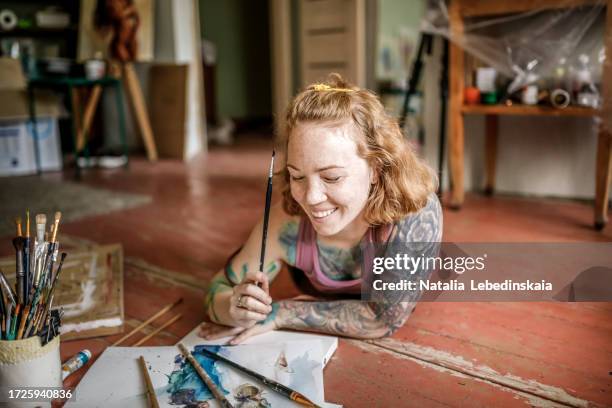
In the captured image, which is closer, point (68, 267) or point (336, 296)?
point (336, 296)

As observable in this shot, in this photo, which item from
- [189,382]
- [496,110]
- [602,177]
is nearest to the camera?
[189,382]

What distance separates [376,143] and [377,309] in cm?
37

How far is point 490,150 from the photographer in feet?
8.86

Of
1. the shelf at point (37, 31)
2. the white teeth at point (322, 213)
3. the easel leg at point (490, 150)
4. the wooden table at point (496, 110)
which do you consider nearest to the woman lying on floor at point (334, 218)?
the white teeth at point (322, 213)

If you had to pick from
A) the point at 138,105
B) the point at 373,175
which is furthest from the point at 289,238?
the point at 138,105

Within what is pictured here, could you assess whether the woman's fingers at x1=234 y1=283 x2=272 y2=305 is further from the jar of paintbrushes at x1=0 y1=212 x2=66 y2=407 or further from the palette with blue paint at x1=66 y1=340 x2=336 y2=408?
the jar of paintbrushes at x1=0 y1=212 x2=66 y2=407

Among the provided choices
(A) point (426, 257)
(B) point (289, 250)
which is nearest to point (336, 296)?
(B) point (289, 250)

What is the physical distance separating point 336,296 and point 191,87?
3170mm

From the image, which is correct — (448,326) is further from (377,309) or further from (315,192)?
(315,192)

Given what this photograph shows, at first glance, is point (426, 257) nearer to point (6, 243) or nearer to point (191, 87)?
point (6, 243)

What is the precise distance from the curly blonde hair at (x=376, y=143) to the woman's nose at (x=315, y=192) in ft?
0.34

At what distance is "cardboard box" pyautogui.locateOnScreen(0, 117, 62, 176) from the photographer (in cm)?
345

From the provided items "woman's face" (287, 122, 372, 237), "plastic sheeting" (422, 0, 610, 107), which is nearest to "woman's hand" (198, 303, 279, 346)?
"woman's face" (287, 122, 372, 237)

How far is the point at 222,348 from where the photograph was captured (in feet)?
3.85
